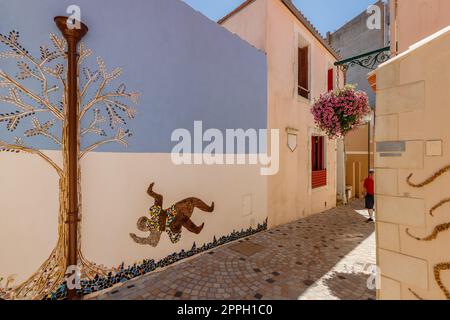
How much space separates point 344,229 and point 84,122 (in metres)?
7.15

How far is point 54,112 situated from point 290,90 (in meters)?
6.42

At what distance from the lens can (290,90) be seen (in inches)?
277

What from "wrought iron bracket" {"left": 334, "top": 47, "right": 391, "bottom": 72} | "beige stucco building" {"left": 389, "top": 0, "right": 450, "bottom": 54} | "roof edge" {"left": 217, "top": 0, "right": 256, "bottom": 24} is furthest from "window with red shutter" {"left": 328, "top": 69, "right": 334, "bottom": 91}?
"beige stucco building" {"left": 389, "top": 0, "right": 450, "bottom": 54}

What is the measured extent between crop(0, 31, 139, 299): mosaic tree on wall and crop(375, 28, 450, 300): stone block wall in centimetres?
366

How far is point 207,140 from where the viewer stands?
15.4 feet

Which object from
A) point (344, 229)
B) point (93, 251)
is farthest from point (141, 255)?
point (344, 229)

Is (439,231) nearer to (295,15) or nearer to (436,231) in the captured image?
(436,231)

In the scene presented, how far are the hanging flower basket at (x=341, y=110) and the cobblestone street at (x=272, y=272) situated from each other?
3.11m

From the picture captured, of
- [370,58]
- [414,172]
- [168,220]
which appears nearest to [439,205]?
[414,172]

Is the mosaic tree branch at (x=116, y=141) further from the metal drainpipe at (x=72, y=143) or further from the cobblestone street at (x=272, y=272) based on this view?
the cobblestone street at (x=272, y=272)

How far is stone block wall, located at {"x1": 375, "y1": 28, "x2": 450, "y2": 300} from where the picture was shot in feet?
6.18

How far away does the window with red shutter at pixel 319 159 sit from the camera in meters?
8.62

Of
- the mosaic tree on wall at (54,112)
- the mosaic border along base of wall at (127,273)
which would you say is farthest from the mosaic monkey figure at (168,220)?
the mosaic tree on wall at (54,112)
